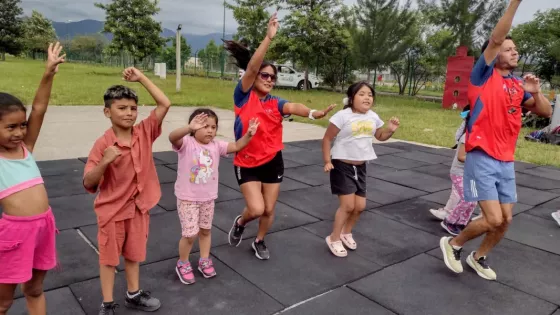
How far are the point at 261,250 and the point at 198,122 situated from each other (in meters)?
1.36

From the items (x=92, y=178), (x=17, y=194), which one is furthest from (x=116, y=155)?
(x=17, y=194)

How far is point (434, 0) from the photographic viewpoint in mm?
22156

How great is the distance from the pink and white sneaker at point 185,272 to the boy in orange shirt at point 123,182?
524 millimetres

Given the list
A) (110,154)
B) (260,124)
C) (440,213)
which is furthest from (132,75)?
(440,213)

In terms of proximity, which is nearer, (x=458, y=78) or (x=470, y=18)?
(x=458, y=78)

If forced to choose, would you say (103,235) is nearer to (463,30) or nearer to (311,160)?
(311,160)

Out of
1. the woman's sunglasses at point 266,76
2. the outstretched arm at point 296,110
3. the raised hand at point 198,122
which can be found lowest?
the raised hand at point 198,122

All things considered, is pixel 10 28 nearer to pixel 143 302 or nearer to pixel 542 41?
pixel 542 41

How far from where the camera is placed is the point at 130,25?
30578mm

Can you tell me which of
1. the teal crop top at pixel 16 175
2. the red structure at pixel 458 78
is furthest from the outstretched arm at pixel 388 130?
the red structure at pixel 458 78

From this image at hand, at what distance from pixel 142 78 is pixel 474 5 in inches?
854

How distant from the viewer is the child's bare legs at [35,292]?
7.66 ft

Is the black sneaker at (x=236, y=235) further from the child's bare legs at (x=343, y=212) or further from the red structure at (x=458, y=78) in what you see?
the red structure at (x=458, y=78)

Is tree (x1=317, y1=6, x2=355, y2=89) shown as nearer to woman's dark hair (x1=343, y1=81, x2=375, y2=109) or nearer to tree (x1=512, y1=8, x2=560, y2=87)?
tree (x1=512, y1=8, x2=560, y2=87)
